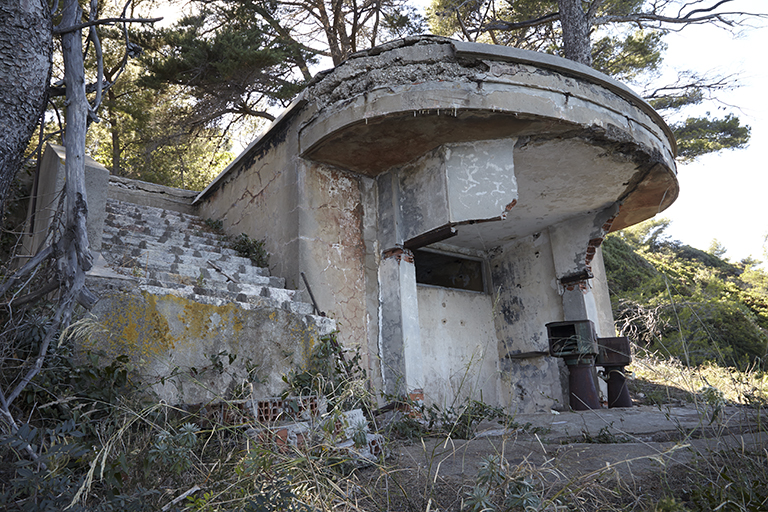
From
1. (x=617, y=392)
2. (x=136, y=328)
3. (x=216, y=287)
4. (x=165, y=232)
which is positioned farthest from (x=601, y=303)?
(x=136, y=328)

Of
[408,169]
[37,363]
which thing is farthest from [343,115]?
[37,363]

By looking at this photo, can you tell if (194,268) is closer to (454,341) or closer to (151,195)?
(454,341)

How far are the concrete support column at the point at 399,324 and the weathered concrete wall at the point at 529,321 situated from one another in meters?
2.29

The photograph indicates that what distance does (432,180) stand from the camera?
5.93 meters

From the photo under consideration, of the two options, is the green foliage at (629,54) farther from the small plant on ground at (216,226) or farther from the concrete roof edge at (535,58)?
the small plant on ground at (216,226)

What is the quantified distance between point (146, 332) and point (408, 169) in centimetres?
374

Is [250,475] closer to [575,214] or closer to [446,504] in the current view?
[446,504]

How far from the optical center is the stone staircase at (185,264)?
4219mm

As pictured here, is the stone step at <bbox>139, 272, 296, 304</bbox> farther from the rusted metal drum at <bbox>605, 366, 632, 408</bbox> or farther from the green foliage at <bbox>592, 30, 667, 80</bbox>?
the green foliage at <bbox>592, 30, 667, 80</bbox>

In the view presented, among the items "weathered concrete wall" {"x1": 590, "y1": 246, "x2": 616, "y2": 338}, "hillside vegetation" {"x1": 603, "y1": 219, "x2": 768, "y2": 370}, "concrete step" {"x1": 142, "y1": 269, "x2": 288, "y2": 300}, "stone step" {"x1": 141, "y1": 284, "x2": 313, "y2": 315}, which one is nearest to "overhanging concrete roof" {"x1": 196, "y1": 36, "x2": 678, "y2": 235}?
"concrete step" {"x1": 142, "y1": 269, "x2": 288, "y2": 300}

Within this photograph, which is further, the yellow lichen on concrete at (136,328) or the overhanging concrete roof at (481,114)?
the overhanging concrete roof at (481,114)

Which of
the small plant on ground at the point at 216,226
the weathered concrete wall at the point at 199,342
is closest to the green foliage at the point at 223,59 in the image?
the small plant on ground at the point at 216,226

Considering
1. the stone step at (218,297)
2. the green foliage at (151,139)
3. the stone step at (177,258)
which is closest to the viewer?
the stone step at (218,297)

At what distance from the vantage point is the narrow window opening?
788 centimetres
